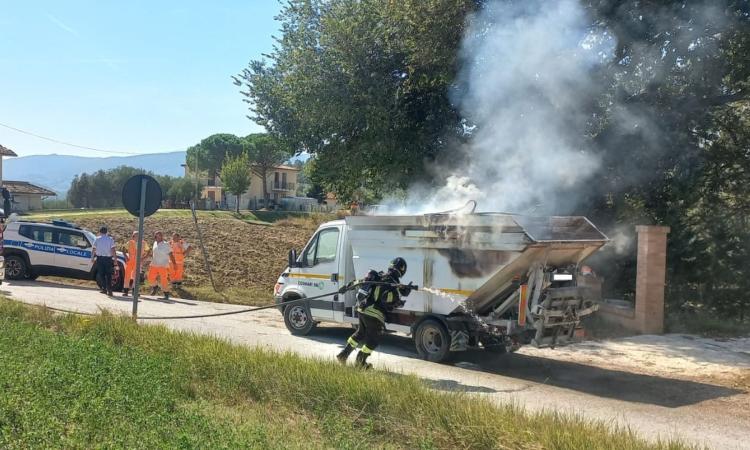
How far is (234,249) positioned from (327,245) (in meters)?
15.5

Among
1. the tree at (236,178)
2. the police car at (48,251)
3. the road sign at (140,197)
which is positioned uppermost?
the tree at (236,178)

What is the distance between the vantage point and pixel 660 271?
12562mm

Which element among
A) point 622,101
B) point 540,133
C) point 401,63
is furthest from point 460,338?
point 401,63

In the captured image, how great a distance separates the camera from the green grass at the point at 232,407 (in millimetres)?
4848

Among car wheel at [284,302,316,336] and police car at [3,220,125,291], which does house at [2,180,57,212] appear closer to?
police car at [3,220,125,291]

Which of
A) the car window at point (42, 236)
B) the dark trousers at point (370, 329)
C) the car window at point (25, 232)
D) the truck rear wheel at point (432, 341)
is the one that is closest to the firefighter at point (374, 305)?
the dark trousers at point (370, 329)

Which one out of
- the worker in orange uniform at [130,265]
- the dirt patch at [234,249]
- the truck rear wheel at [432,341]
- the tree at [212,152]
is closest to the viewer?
the truck rear wheel at [432,341]

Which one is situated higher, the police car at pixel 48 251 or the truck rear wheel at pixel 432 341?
the police car at pixel 48 251

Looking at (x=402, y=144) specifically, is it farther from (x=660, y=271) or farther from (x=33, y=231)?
(x=33, y=231)

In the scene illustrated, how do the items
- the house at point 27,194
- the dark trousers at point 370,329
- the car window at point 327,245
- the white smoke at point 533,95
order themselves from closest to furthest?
the dark trousers at point 370,329
the car window at point 327,245
the white smoke at point 533,95
the house at point 27,194

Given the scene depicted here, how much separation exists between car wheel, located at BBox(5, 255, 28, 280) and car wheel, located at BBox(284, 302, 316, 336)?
9.69 m

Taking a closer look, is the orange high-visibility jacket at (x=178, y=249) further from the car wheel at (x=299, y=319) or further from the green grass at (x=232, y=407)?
the green grass at (x=232, y=407)

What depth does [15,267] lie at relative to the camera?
57.7ft

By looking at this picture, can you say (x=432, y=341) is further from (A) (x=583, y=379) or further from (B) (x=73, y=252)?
(B) (x=73, y=252)
